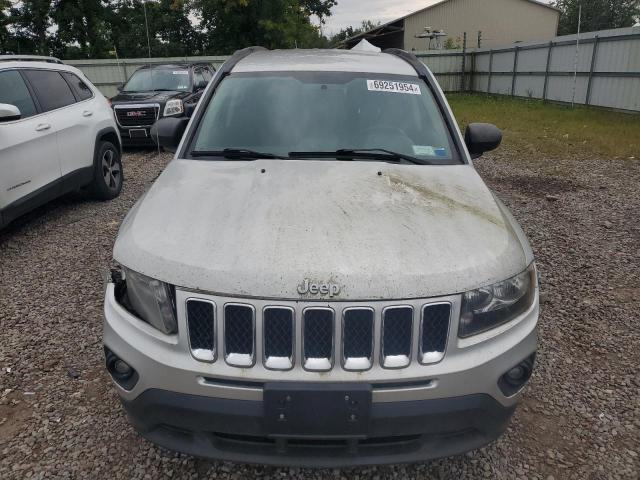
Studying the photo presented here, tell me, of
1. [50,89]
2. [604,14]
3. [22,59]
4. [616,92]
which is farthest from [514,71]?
[604,14]

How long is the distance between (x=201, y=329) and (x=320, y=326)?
43cm

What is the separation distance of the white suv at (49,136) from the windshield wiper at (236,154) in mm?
2572

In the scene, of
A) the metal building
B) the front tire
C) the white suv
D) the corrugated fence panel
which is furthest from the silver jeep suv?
the metal building

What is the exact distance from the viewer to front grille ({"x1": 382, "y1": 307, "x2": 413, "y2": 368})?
1.78 metres

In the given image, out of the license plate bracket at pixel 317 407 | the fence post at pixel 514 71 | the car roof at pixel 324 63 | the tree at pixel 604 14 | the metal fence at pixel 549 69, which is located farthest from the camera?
the tree at pixel 604 14

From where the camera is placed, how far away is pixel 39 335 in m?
3.44

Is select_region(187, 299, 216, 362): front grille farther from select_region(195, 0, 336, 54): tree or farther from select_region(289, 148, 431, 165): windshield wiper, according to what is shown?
select_region(195, 0, 336, 54): tree

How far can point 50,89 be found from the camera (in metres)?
5.64

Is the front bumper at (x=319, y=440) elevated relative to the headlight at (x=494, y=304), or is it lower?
lower

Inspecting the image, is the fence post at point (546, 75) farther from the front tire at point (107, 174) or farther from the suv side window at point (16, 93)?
the suv side window at point (16, 93)

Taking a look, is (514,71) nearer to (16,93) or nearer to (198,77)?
(198,77)

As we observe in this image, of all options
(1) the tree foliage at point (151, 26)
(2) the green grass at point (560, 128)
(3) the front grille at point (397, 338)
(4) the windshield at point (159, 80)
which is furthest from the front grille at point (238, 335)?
(1) the tree foliage at point (151, 26)

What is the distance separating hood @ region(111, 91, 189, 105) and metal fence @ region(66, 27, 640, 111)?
9.49m

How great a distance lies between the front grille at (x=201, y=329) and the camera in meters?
1.81
